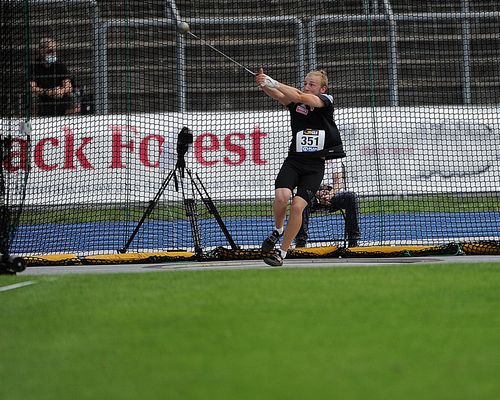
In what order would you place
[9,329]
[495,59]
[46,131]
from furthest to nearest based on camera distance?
[495,59] → [46,131] → [9,329]

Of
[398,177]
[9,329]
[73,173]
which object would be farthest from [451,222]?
[9,329]

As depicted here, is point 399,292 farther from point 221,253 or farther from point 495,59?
point 495,59

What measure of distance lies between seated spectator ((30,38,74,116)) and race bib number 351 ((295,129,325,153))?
4455 mm

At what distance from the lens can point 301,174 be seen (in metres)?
9.68

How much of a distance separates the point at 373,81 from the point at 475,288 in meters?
8.83

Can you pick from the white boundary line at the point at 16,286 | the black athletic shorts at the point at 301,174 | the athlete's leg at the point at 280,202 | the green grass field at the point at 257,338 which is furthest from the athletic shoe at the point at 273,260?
the white boundary line at the point at 16,286

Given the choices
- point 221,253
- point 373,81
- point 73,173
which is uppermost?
point 373,81

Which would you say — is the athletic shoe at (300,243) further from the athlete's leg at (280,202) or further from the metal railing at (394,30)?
the metal railing at (394,30)

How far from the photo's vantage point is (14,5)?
9.93 metres

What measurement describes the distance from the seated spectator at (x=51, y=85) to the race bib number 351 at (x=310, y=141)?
4455 millimetres

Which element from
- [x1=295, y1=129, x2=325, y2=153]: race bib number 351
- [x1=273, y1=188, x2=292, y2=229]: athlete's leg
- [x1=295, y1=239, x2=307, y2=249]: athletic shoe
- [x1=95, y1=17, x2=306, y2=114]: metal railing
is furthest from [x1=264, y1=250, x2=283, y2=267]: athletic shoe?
[x1=95, y1=17, x2=306, y2=114]: metal railing

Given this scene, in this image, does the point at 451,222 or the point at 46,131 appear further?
the point at 46,131

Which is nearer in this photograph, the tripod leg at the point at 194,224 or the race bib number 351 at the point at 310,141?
the race bib number 351 at the point at 310,141

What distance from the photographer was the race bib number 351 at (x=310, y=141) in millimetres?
9609
